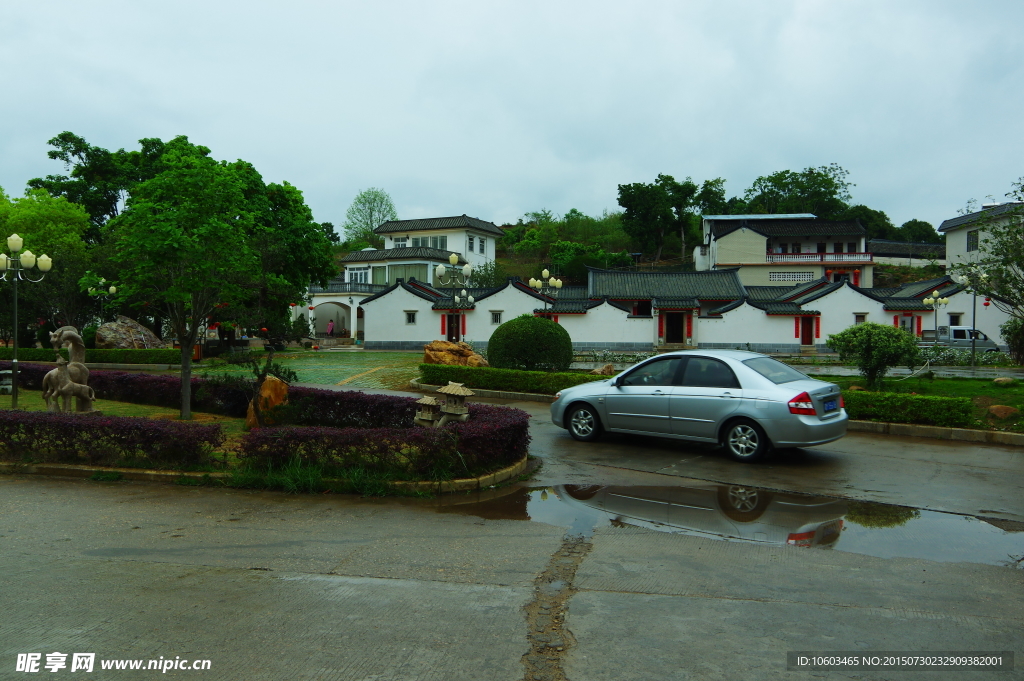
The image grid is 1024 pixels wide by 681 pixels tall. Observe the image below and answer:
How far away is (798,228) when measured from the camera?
59.7 m

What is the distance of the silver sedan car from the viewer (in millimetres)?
8656

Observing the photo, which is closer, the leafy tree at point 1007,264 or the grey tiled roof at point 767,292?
the leafy tree at point 1007,264

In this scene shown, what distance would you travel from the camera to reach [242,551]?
5.50 metres

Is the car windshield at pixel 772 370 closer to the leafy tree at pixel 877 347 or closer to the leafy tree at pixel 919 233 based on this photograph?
the leafy tree at pixel 877 347

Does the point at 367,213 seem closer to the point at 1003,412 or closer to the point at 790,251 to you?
the point at 790,251

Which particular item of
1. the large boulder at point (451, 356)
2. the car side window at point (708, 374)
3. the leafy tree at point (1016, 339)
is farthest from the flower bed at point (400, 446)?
the leafy tree at point (1016, 339)

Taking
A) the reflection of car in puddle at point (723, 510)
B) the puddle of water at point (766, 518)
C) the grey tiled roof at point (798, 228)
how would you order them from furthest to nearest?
the grey tiled roof at point (798, 228)
the reflection of car in puddle at point (723, 510)
the puddle of water at point (766, 518)

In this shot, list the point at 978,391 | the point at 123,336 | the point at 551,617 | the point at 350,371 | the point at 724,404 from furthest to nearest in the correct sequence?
the point at 123,336 < the point at 350,371 < the point at 978,391 < the point at 724,404 < the point at 551,617

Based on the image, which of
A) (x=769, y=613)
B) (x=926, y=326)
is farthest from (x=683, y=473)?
(x=926, y=326)

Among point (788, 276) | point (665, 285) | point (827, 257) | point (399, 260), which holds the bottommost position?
point (665, 285)

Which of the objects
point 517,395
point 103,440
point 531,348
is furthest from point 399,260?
point 103,440

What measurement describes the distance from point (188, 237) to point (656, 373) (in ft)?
23.4

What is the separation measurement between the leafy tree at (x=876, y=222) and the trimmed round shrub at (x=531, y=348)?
64.9 metres

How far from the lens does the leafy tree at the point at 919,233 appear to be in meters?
76.1
